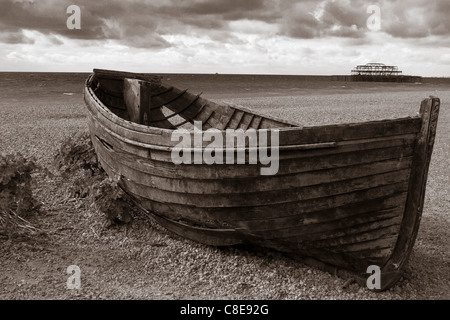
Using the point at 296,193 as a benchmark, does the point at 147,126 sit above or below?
above

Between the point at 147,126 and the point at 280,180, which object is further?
the point at 147,126

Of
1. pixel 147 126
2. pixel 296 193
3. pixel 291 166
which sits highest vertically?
pixel 147 126

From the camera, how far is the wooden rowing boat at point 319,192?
15.0 ft

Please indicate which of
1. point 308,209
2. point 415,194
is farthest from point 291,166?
point 415,194

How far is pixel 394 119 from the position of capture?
14.8 ft

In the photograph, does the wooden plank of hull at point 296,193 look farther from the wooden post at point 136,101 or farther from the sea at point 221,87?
the sea at point 221,87

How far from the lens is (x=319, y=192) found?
4.73m

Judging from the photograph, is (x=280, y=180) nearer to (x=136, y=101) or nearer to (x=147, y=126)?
(x=147, y=126)

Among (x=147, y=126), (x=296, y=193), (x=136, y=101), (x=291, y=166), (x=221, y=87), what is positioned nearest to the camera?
A: (x=291, y=166)

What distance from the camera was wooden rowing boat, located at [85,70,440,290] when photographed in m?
4.57

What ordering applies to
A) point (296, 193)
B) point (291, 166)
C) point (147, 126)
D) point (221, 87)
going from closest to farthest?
point (291, 166) → point (296, 193) → point (147, 126) → point (221, 87)
